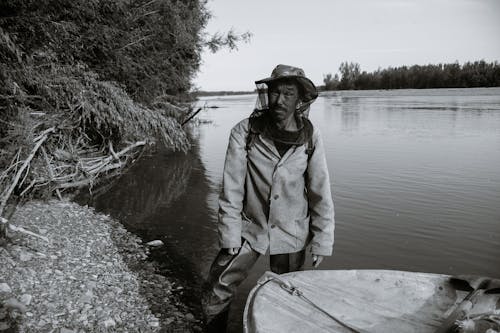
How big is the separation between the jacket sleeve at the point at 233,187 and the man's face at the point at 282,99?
28 cm

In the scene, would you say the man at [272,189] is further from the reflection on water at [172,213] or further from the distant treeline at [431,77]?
the distant treeline at [431,77]

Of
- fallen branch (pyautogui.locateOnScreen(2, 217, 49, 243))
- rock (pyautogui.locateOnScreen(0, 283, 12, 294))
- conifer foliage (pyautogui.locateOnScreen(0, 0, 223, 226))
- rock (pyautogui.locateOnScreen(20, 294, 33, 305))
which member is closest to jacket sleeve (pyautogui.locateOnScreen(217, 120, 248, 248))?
rock (pyautogui.locateOnScreen(20, 294, 33, 305))

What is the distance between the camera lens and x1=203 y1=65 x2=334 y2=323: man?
10.9 feet

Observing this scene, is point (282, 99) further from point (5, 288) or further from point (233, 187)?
point (5, 288)

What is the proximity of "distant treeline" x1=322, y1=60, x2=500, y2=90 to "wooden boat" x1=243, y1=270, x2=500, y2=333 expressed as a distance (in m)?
96.1

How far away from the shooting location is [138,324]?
167 inches

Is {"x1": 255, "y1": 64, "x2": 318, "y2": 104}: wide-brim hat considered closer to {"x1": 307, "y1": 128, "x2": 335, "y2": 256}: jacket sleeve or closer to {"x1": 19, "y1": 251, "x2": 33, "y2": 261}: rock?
{"x1": 307, "y1": 128, "x2": 335, "y2": 256}: jacket sleeve

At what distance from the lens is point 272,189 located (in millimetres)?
3352

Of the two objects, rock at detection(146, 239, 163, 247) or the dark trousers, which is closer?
the dark trousers

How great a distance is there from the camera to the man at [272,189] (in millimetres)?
3316

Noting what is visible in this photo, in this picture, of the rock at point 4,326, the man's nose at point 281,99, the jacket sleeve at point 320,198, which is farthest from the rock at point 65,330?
the man's nose at point 281,99

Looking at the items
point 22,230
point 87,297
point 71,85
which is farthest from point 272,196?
point 71,85

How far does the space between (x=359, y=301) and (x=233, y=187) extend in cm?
146

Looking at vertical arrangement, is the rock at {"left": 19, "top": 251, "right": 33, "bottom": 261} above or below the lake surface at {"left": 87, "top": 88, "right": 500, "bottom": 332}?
above
